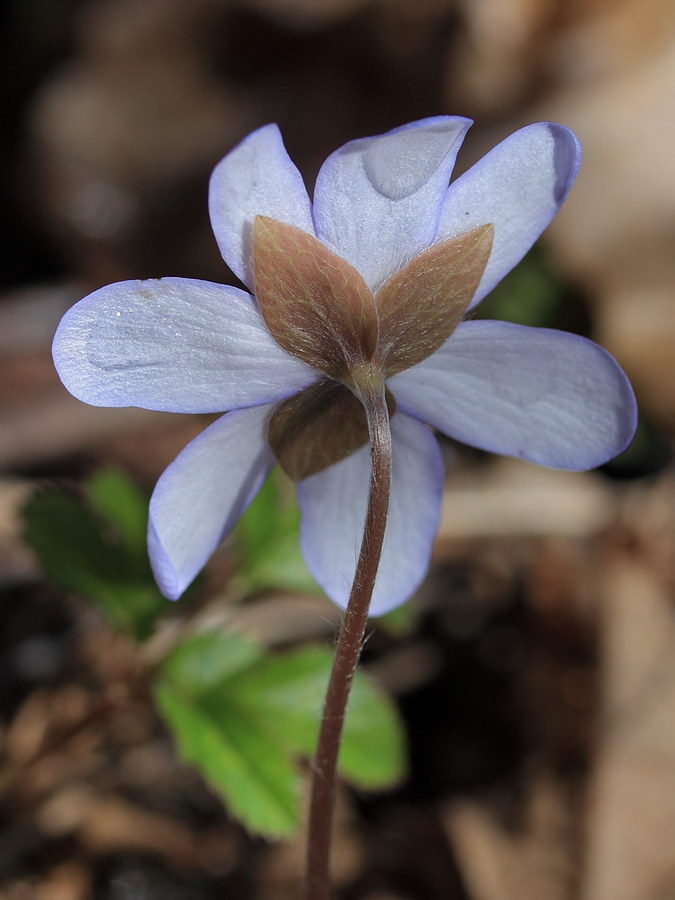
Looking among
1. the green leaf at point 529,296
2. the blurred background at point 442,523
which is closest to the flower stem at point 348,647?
the blurred background at point 442,523

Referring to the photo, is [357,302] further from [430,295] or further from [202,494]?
[202,494]

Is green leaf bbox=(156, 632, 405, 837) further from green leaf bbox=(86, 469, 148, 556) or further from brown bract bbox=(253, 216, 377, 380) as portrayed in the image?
brown bract bbox=(253, 216, 377, 380)

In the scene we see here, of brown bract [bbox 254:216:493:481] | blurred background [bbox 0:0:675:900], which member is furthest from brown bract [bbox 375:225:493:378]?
blurred background [bbox 0:0:675:900]

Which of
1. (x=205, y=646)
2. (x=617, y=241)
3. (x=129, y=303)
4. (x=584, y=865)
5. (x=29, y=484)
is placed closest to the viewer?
(x=129, y=303)

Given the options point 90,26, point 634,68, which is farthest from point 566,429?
point 90,26

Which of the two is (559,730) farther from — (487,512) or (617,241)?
(617,241)

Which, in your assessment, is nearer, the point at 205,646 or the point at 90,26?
the point at 205,646
